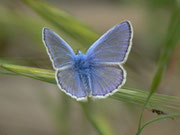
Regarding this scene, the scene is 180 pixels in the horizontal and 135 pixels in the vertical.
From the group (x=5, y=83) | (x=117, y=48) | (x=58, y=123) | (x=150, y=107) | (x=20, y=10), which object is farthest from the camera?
(x=5, y=83)

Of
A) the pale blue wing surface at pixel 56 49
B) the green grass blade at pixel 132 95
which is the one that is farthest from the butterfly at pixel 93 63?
the green grass blade at pixel 132 95

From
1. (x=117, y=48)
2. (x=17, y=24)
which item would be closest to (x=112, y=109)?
(x=17, y=24)

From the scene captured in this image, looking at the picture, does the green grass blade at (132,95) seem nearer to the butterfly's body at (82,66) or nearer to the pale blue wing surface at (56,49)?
the pale blue wing surface at (56,49)

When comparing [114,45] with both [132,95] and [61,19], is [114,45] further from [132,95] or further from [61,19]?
[132,95]

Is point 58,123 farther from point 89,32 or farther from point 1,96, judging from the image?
point 1,96

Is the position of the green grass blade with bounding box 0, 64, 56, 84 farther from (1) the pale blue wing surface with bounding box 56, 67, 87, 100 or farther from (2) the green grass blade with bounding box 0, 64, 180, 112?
(1) the pale blue wing surface with bounding box 56, 67, 87, 100

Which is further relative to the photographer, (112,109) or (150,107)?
(112,109)

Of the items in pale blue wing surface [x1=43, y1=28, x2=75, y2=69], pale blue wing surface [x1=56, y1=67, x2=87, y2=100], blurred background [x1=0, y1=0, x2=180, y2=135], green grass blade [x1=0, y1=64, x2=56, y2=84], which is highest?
green grass blade [x1=0, y1=64, x2=56, y2=84]

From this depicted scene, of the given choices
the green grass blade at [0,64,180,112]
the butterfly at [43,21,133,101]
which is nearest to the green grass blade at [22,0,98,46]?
the butterfly at [43,21,133,101]
